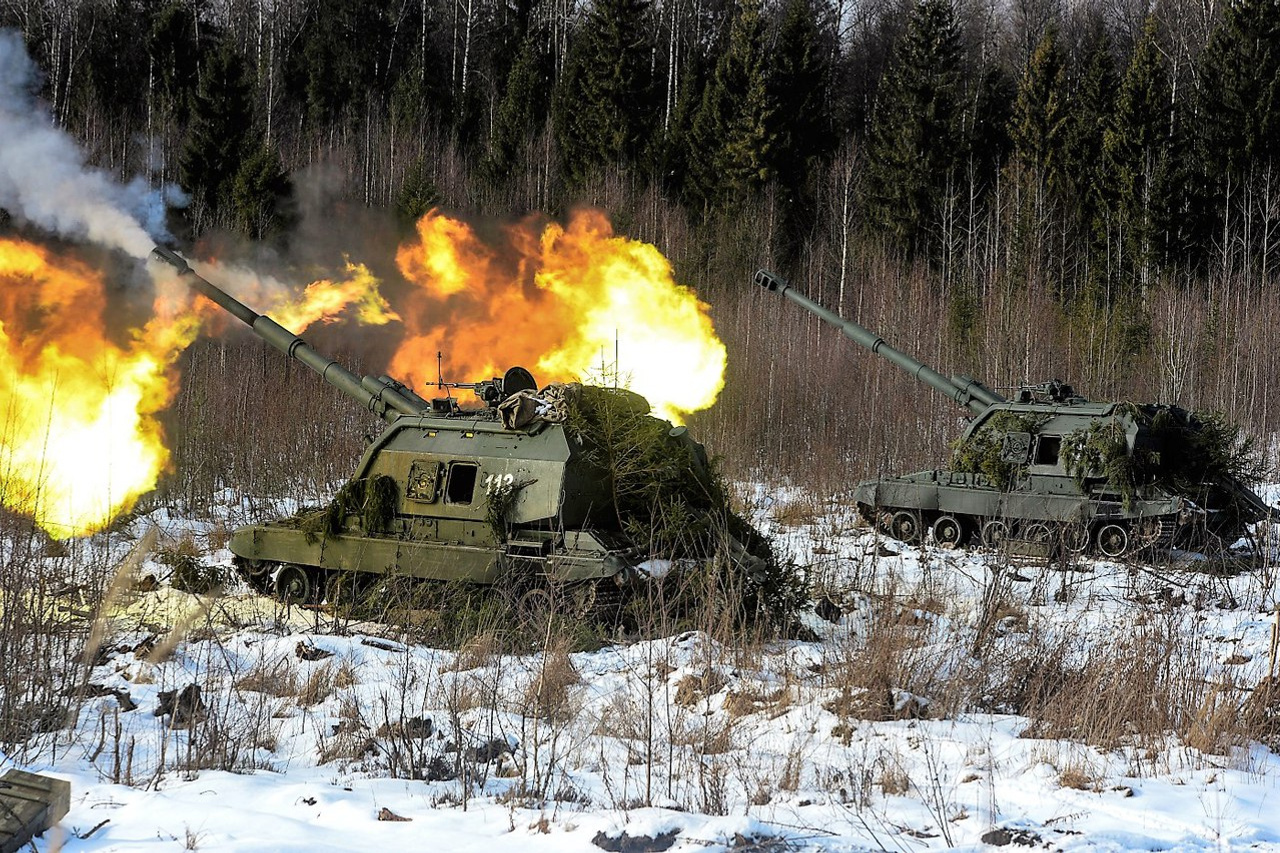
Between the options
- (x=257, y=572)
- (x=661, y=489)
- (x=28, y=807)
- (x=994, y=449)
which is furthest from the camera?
(x=994, y=449)

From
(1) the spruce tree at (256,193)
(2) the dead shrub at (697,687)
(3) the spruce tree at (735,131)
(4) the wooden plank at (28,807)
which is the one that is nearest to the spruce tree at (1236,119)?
(3) the spruce tree at (735,131)

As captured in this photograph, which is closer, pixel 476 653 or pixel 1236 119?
pixel 476 653

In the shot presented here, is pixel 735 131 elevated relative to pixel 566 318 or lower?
elevated

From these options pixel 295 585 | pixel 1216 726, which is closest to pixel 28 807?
pixel 1216 726

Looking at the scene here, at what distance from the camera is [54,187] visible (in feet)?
45.6

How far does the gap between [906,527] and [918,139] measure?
22.0 metres

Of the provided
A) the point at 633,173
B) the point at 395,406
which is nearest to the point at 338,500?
the point at 395,406

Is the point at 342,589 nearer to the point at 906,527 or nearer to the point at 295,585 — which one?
the point at 295,585

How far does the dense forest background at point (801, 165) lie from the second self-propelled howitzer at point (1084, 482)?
604cm

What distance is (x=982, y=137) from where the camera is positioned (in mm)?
38156

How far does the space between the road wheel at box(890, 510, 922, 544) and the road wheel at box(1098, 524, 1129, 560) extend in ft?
7.52

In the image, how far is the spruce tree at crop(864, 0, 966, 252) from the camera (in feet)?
116

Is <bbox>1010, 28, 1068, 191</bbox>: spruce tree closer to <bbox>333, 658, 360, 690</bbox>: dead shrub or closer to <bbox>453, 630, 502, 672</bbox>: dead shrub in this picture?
<bbox>453, 630, 502, 672</bbox>: dead shrub

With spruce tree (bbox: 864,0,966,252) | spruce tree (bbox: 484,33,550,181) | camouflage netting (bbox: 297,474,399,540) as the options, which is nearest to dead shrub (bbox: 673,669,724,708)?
camouflage netting (bbox: 297,474,399,540)
